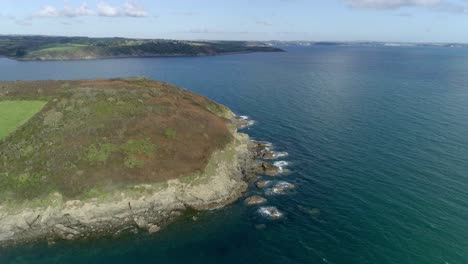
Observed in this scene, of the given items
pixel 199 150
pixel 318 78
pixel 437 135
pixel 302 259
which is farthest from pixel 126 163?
pixel 318 78

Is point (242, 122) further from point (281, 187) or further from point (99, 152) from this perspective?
point (99, 152)

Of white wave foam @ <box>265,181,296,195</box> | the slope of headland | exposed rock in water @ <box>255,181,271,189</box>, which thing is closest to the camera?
the slope of headland

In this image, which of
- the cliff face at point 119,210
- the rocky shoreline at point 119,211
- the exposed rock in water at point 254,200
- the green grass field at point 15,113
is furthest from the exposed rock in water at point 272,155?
the green grass field at point 15,113

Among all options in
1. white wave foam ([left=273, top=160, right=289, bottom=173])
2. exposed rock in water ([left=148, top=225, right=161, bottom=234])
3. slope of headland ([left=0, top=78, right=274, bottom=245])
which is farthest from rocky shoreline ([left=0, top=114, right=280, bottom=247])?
white wave foam ([left=273, top=160, right=289, bottom=173])

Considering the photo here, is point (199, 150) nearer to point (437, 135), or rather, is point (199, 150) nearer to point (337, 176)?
point (337, 176)

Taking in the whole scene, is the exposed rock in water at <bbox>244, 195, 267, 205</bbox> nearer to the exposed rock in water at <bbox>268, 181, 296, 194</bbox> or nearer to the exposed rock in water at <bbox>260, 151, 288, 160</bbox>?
the exposed rock in water at <bbox>268, 181, 296, 194</bbox>

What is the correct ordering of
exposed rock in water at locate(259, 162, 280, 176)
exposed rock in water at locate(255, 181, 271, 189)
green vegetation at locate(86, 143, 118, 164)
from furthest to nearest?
exposed rock in water at locate(259, 162, 280, 176) → exposed rock in water at locate(255, 181, 271, 189) → green vegetation at locate(86, 143, 118, 164)
